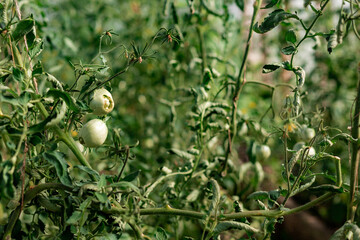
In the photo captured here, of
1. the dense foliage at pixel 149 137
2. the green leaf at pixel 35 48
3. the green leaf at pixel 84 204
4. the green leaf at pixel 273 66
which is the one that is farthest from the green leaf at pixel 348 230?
the green leaf at pixel 35 48

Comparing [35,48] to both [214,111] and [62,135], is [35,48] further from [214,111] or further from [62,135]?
[214,111]

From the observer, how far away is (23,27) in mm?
561

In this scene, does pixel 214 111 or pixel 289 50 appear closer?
pixel 289 50

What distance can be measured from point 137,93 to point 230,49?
1.50 feet

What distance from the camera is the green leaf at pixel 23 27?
556 millimetres

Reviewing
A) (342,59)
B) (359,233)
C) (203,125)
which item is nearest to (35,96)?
(203,125)

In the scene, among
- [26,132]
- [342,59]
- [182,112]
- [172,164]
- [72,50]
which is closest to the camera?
[26,132]

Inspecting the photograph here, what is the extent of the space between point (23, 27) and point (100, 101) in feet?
0.49

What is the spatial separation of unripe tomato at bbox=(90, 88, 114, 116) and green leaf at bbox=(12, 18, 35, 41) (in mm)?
130

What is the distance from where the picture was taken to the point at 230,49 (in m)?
1.42

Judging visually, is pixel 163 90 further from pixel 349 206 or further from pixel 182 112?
pixel 349 206

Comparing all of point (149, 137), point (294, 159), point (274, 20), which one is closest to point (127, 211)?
point (294, 159)

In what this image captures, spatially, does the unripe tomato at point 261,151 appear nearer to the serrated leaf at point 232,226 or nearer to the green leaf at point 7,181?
the serrated leaf at point 232,226

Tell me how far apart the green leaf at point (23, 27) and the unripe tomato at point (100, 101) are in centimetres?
13
